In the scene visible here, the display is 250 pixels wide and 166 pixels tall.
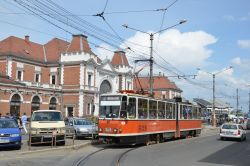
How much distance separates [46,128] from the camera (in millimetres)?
20922

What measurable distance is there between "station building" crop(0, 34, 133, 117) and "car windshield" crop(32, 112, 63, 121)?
38.8 metres

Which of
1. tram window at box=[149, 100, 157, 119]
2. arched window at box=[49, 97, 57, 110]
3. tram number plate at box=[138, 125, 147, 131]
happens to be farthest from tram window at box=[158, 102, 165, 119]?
arched window at box=[49, 97, 57, 110]

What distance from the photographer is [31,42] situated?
3029 inches

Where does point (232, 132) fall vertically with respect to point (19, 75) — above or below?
below

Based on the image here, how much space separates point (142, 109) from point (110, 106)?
2250 mm

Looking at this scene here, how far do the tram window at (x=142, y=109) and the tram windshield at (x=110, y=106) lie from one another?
1601mm

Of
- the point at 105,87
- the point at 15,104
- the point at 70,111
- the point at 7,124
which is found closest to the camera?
the point at 7,124

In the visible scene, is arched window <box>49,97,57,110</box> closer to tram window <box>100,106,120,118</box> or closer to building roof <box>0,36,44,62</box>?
building roof <box>0,36,44,62</box>

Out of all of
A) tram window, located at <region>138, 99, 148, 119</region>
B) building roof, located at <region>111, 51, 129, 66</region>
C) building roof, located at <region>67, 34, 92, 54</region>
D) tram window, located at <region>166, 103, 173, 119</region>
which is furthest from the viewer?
building roof, located at <region>111, 51, 129, 66</region>

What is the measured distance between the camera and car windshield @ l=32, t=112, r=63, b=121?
21.8 meters

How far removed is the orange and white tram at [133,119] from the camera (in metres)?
22.1

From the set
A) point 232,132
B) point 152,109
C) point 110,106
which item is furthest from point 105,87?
point 110,106

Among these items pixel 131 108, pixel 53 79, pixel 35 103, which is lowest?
pixel 131 108

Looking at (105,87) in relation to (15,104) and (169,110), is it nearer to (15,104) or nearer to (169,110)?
(15,104)
